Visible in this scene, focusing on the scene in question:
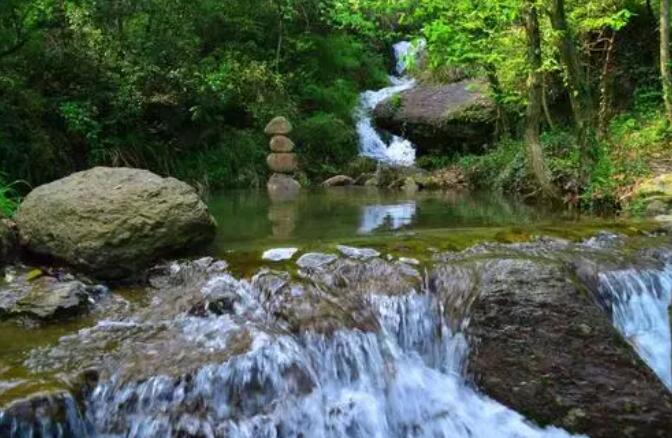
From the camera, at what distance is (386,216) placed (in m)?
8.01

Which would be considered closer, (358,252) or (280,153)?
(358,252)

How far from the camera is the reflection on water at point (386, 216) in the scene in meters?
7.06

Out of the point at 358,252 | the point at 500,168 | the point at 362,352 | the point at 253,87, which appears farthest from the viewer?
the point at 253,87

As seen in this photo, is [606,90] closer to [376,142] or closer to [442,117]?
[442,117]

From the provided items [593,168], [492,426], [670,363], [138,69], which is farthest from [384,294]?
[138,69]

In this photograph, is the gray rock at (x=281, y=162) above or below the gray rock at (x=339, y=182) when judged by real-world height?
above

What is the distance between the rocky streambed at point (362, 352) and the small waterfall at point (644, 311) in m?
0.01

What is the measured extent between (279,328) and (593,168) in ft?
19.2

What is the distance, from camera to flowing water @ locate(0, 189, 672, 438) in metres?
3.74

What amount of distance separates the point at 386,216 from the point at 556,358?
3797 mm

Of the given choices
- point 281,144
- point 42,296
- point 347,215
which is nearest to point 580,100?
point 347,215

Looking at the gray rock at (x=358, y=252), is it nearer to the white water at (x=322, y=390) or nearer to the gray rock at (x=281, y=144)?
the white water at (x=322, y=390)

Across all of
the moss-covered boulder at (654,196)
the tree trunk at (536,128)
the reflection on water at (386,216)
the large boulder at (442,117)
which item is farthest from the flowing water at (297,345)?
the large boulder at (442,117)

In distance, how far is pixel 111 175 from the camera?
18.3 feet
